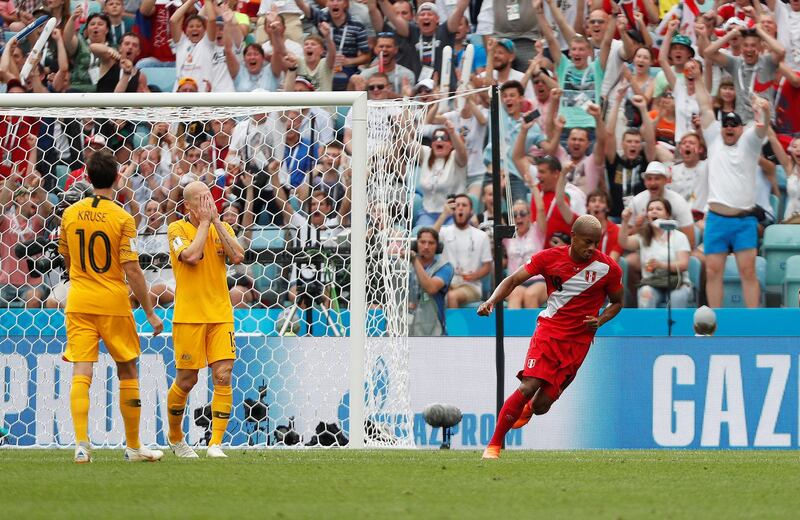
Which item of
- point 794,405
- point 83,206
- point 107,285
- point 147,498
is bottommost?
point 794,405

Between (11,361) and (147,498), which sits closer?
(147,498)

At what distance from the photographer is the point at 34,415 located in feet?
39.0

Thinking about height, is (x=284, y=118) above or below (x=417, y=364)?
above

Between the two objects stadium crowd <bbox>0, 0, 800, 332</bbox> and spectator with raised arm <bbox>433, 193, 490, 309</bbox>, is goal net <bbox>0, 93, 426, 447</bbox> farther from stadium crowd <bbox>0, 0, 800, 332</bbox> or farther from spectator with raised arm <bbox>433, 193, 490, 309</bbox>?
spectator with raised arm <bbox>433, 193, 490, 309</bbox>

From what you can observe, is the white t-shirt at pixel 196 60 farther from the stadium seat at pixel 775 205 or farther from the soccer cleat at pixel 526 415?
the soccer cleat at pixel 526 415

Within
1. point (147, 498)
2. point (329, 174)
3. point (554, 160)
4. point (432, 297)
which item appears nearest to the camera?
point (147, 498)

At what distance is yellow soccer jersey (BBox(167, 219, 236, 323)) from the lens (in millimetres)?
9367

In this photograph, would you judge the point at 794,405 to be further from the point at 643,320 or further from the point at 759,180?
the point at 759,180

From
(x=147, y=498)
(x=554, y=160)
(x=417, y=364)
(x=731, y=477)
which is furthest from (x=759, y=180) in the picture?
(x=147, y=498)

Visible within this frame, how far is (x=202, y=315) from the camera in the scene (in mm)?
9367

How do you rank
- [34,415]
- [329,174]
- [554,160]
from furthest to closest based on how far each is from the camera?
[554,160] < [329,174] < [34,415]

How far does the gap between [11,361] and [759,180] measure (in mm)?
8473

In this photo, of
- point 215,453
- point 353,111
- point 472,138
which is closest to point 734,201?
point 472,138

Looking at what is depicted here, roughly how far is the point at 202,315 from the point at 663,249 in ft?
21.8
